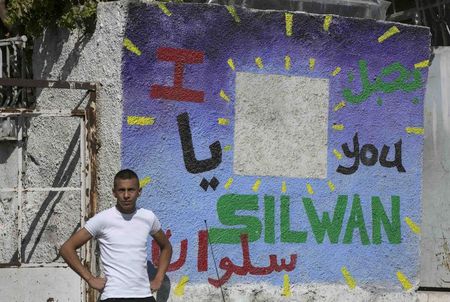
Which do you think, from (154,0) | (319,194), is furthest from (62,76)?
(319,194)

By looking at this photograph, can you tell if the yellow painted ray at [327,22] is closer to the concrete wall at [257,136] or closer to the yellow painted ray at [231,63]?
the concrete wall at [257,136]

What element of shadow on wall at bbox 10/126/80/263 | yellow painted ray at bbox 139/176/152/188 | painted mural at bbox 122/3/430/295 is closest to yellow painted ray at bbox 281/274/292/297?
painted mural at bbox 122/3/430/295

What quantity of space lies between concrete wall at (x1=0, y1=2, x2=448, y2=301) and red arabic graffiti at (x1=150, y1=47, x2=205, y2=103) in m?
0.02

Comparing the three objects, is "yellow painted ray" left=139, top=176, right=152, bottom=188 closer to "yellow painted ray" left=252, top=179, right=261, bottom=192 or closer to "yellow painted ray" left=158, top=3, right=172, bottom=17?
"yellow painted ray" left=252, top=179, right=261, bottom=192

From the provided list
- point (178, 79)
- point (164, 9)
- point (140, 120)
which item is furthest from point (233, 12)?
point (140, 120)

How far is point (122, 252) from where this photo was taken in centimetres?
599

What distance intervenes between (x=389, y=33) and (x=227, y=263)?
227 cm

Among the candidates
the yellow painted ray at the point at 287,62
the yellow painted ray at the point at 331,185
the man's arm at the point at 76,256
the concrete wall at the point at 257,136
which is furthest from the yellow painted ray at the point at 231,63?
the man's arm at the point at 76,256

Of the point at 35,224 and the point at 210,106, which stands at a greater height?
the point at 210,106

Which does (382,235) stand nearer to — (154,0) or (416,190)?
(416,190)

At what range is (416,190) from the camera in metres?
8.20

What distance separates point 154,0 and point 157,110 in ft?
3.24

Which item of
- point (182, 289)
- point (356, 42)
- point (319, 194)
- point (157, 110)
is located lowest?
point (182, 289)

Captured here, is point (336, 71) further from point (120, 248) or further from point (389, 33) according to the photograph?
point (120, 248)
